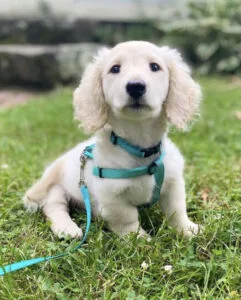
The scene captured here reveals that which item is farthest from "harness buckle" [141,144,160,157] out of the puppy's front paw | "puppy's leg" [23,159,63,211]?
"puppy's leg" [23,159,63,211]

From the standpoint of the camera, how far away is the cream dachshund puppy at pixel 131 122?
2324mm

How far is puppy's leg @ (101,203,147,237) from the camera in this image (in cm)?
246

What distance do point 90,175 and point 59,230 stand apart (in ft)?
1.12

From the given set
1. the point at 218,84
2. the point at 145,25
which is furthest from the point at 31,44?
the point at 218,84

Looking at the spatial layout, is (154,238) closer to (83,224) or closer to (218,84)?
(83,224)

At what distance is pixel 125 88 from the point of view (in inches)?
86.1

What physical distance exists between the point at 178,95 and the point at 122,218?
70 centimetres

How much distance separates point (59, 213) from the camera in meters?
2.74

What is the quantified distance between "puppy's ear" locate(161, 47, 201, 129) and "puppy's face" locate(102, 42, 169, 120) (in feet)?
0.17

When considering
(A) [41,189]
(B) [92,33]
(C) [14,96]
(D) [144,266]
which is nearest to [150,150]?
(D) [144,266]

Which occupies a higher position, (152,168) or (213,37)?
(152,168)

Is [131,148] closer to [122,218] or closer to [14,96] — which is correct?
[122,218]

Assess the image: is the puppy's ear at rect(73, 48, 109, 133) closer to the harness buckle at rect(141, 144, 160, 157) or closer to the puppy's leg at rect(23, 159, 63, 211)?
the harness buckle at rect(141, 144, 160, 157)

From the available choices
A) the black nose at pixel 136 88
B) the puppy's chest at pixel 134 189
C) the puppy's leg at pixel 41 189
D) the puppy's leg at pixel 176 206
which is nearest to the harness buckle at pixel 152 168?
the puppy's chest at pixel 134 189
